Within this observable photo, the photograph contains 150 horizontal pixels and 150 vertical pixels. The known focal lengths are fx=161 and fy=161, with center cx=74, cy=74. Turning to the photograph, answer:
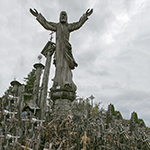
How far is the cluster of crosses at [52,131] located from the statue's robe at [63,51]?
75.5 inches

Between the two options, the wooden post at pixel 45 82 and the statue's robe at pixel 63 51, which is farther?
the statue's robe at pixel 63 51

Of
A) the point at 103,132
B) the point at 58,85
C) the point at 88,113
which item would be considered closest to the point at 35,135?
the point at 103,132

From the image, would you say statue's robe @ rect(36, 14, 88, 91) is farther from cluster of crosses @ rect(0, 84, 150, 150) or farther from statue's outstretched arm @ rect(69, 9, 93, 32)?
cluster of crosses @ rect(0, 84, 150, 150)

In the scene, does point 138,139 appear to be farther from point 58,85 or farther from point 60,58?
point 60,58

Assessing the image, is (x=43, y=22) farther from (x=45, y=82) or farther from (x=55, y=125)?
(x=55, y=125)

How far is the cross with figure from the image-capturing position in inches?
248

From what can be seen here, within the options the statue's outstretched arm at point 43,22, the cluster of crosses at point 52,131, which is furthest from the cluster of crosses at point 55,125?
the statue's outstretched arm at point 43,22

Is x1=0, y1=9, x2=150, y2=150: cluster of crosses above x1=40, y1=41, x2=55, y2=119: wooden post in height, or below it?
below

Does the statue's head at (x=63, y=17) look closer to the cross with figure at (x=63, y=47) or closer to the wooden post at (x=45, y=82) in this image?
the cross with figure at (x=63, y=47)

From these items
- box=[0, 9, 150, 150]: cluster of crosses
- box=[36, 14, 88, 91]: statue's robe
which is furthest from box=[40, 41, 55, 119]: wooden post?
box=[36, 14, 88, 91]: statue's robe

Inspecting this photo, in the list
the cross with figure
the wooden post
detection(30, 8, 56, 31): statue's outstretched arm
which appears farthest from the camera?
detection(30, 8, 56, 31): statue's outstretched arm

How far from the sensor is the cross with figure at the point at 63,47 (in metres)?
6.30

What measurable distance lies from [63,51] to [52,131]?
4116 millimetres

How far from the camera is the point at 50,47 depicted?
5.80 meters
